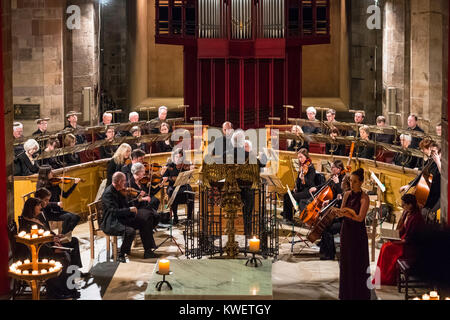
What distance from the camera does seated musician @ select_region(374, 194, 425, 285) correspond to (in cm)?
1062

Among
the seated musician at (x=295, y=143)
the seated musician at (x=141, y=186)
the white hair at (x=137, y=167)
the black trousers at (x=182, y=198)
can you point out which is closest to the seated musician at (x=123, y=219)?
the seated musician at (x=141, y=186)

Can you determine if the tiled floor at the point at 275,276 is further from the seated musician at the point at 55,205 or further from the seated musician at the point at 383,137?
the seated musician at the point at 383,137

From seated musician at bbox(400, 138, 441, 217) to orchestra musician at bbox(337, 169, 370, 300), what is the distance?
1.55 meters

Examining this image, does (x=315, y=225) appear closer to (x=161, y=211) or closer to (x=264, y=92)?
(x=161, y=211)

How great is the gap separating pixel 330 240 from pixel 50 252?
11.9 feet

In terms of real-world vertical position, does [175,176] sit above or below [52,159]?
below

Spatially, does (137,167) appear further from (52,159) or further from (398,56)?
(398,56)

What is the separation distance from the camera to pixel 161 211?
14219 mm

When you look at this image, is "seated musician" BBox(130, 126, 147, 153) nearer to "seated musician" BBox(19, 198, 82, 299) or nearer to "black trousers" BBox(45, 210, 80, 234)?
"black trousers" BBox(45, 210, 80, 234)

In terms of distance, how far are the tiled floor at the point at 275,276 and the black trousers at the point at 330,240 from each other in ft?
0.43

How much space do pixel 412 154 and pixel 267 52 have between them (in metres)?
7.31

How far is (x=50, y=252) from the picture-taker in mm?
10422

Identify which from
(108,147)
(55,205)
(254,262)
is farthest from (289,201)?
(254,262)
